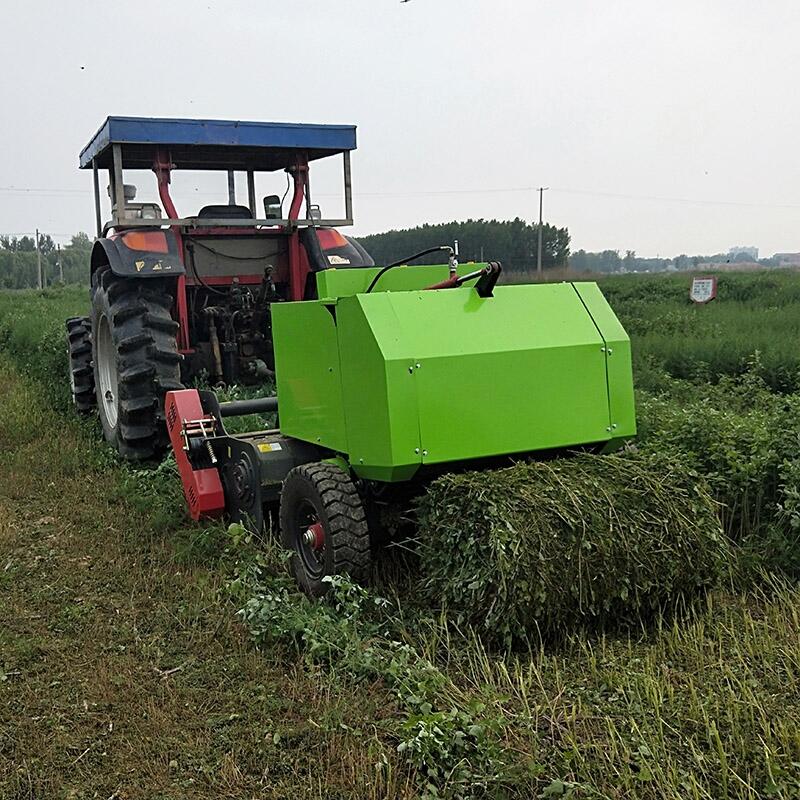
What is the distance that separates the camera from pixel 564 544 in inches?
125

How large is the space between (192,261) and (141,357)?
1086mm

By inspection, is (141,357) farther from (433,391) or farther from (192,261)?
(433,391)

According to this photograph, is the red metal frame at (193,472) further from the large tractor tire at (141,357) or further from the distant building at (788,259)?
the distant building at (788,259)

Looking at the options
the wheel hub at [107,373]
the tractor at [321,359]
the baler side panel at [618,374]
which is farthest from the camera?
the wheel hub at [107,373]

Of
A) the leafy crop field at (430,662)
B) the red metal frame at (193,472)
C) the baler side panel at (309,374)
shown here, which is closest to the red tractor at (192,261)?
the red metal frame at (193,472)

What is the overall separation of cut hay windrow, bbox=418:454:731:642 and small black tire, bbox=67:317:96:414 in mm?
4823

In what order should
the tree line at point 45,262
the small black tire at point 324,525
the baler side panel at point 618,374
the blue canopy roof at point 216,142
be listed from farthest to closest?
1. the tree line at point 45,262
2. the blue canopy roof at point 216,142
3. the baler side panel at point 618,374
4. the small black tire at point 324,525

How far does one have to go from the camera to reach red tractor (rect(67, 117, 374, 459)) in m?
5.86

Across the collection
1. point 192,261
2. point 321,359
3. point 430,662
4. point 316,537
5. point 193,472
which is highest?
point 192,261

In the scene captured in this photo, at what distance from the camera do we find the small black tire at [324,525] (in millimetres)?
3605

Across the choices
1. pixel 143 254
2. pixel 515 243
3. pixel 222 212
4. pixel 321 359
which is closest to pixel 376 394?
pixel 321 359

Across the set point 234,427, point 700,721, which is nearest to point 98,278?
point 234,427

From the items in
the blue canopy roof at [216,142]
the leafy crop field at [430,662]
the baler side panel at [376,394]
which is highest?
the blue canopy roof at [216,142]

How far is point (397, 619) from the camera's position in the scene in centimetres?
345
